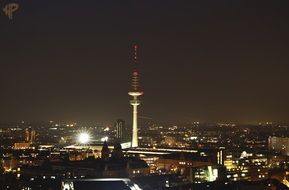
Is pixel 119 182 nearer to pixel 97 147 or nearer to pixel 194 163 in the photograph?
pixel 194 163

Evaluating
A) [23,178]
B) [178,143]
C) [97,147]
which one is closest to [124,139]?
[178,143]

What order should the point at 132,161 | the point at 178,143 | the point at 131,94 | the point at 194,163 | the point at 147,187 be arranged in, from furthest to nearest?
the point at 178,143 → the point at 131,94 → the point at 194,163 → the point at 132,161 → the point at 147,187

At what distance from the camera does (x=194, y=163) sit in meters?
31.8

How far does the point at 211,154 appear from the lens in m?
35.3

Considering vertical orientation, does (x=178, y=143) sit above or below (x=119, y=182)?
above

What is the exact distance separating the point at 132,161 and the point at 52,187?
8918mm

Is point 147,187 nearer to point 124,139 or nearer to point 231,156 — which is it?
point 231,156

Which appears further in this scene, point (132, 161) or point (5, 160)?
point (5, 160)

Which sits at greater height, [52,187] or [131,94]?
[131,94]

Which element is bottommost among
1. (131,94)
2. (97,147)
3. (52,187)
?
(52,187)

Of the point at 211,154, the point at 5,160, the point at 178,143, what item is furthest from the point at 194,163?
the point at 178,143

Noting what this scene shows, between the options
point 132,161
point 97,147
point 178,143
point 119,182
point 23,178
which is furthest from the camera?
point 178,143

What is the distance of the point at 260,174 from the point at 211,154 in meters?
7.02

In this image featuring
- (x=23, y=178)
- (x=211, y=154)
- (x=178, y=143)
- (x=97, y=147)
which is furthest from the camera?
(x=178, y=143)
